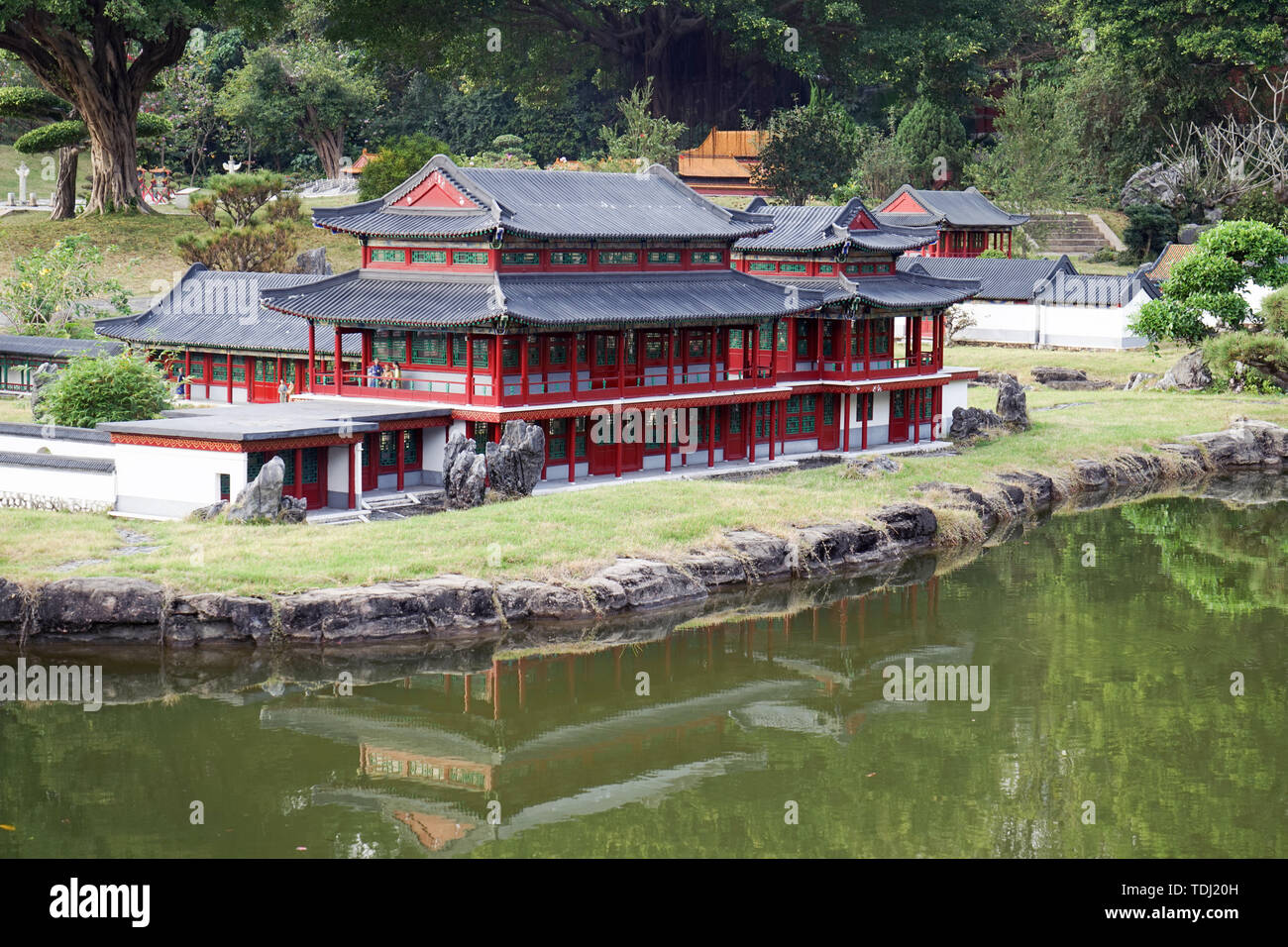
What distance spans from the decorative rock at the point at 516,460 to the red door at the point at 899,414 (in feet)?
50.7

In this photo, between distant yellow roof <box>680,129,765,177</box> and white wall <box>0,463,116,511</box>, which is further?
distant yellow roof <box>680,129,765,177</box>

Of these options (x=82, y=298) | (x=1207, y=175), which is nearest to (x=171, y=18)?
(x=82, y=298)

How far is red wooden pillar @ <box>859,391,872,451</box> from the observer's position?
49062 mm

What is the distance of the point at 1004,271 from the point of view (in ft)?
254

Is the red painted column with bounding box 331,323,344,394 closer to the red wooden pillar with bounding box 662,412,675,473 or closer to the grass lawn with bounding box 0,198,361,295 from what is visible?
the red wooden pillar with bounding box 662,412,675,473

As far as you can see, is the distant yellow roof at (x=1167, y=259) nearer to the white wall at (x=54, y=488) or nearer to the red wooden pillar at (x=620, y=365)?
the red wooden pillar at (x=620, y=365)

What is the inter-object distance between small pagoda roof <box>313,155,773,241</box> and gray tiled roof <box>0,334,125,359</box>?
11.5 metres

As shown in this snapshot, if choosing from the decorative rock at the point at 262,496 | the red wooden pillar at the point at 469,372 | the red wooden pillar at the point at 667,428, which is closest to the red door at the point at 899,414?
the red wooden pillar at the point at 667,428

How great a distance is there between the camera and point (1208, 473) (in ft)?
164

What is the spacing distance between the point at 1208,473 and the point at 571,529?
25.1m

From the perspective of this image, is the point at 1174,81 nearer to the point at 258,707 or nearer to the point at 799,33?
the point at 799,33

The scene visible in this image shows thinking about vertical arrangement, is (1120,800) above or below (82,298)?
below

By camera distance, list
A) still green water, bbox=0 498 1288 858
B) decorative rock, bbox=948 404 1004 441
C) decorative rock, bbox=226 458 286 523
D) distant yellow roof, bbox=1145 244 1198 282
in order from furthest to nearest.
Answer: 1. distant yellow roof, bbox=1145 244 1198 282
2. decorative rock, bbox=948 404 1004 441
3. decorative rock, bbox=226 458 286 523
4. still green water, bbox=0 498 1288 858

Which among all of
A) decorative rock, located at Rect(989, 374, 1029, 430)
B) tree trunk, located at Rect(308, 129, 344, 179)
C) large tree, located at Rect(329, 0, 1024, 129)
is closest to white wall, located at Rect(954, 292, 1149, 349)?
decorative rock, located at Rect(989, 374, 1029, 430)
